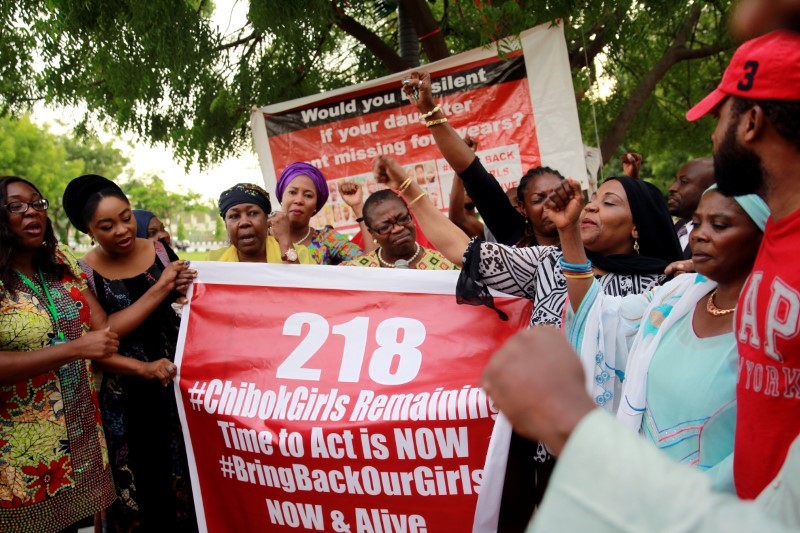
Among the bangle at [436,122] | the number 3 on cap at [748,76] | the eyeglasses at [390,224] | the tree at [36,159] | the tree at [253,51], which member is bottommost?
the eyeglasses at [390,224]

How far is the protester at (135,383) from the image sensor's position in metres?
3.34

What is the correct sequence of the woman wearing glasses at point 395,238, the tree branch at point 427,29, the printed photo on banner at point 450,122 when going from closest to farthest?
1. the woman wearing glasses at point 395,238
2. the printed photo on banner at point 450,122
3. the tree branch at point 427,29

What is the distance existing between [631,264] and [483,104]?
3.11 meters

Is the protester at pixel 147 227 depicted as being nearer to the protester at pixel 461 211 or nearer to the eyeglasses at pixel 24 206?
the eyeglasses at pixel 24 206

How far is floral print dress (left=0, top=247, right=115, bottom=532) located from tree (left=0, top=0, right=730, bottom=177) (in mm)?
2117

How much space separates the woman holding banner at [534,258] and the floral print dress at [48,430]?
1557mm

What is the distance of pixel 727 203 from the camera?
2033 millimetres

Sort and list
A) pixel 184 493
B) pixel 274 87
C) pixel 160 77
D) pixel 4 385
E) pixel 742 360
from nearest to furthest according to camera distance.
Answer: pixel 742 360
pixel 4 385
pixel 184 493
pixel 160 77
pixel 274 87

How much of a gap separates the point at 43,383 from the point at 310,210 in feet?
6.96

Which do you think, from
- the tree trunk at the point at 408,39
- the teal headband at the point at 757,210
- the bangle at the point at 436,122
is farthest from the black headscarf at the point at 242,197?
the tree trunk at the point at 408,39

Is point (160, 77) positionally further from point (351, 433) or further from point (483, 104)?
point (351, 433)

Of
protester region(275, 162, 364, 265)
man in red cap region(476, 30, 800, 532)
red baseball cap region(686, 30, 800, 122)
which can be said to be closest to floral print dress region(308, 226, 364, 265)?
protester region(275, 162, 364, 265)

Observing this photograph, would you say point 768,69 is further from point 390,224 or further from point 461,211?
Result: point 461,211

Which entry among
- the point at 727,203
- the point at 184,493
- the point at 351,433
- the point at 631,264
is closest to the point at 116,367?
the point at 184,493
